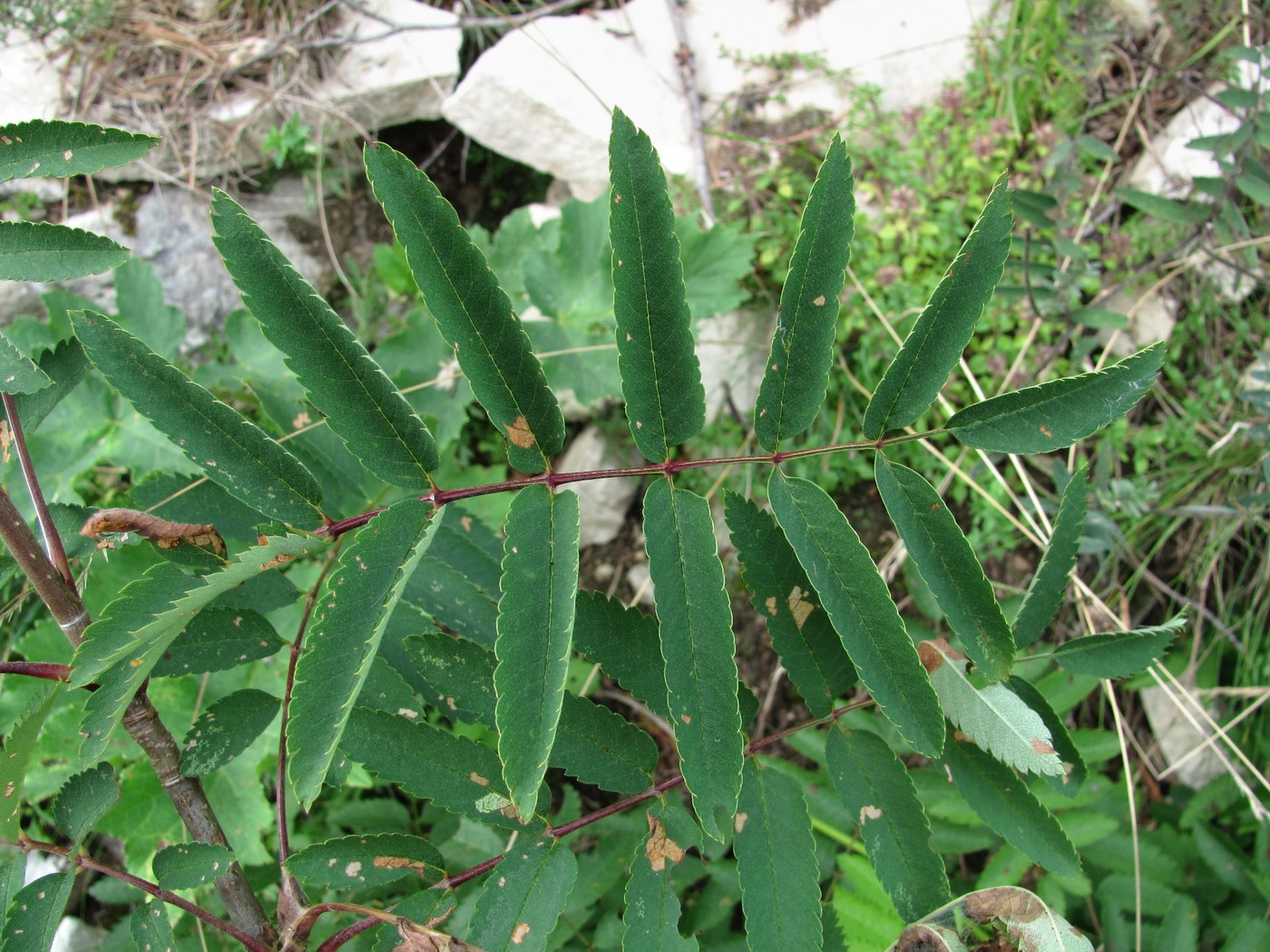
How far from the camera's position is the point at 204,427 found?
3.78ft

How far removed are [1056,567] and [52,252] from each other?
1.52 metres

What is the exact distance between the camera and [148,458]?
2135 mm

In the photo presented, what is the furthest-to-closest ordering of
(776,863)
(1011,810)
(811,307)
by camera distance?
(1011,810)
(776,863)
(811,307)

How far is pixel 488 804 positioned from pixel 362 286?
7.37 ft

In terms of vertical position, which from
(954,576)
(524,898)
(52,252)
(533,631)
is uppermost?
(52,252)

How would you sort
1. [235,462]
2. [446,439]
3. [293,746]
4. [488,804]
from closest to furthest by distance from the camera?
[293,746], [235,462], [488,804], [446,439]

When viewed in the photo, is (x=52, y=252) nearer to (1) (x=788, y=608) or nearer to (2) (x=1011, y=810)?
(1) (x=788, y=608)

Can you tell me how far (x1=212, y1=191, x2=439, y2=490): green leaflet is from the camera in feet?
3.47

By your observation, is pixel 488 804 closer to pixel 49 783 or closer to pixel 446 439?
pixel 446 439

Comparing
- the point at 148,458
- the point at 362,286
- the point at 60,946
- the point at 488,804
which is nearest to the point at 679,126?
the point at 362,286

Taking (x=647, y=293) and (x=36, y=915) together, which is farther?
(x=36, y=915)

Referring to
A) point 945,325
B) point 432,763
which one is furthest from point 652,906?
point 945,325

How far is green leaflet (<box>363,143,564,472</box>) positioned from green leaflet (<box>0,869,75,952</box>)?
0.84 m

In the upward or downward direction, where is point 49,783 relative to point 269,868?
upward
